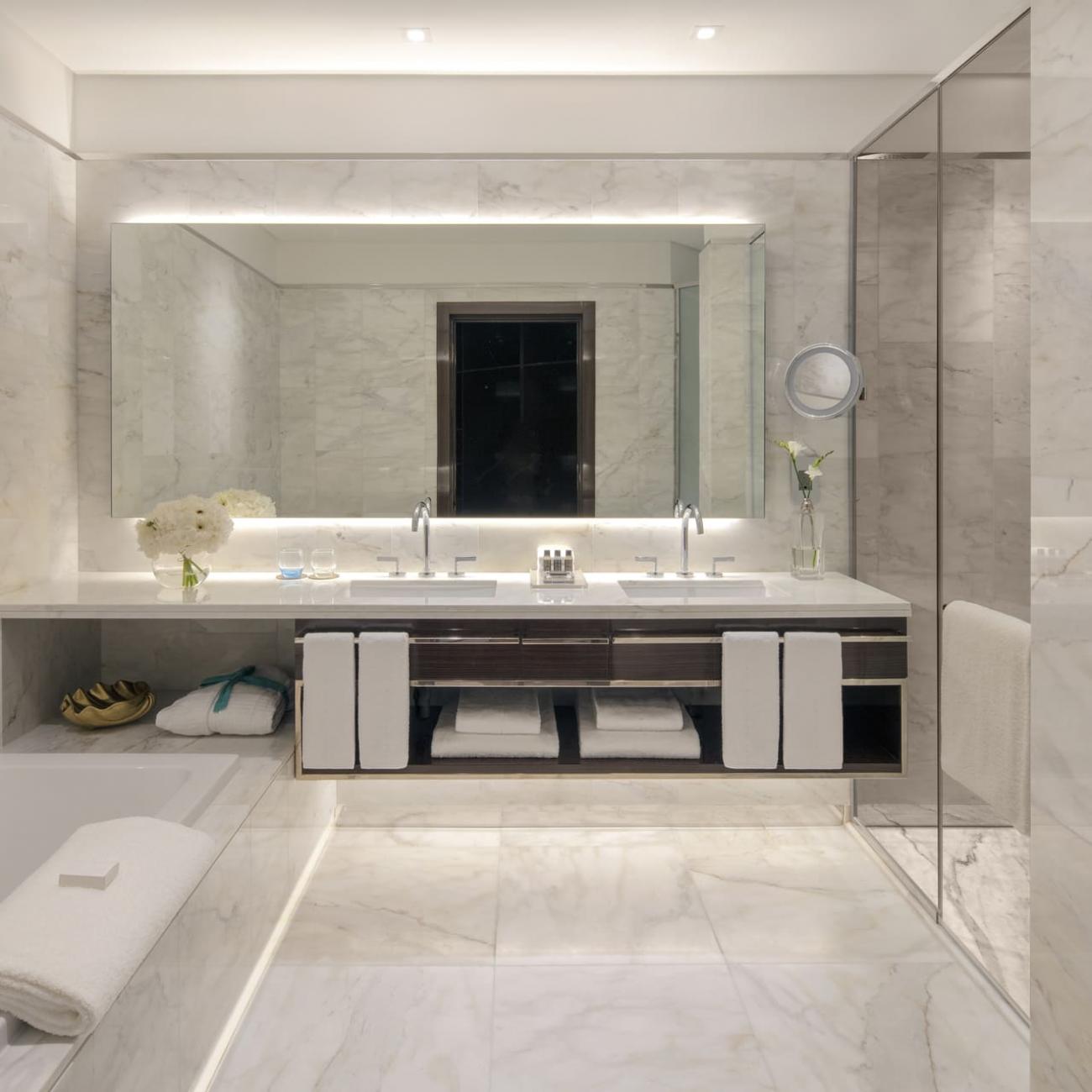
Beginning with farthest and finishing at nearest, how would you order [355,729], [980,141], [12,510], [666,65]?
[666,65] → [12,510] → [355,729] → [980,141]

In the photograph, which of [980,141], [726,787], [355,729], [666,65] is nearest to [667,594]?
[726,787]

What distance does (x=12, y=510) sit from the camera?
2.85m

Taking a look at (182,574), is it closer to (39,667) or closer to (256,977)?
(39,667)

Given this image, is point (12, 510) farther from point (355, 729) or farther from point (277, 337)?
point (355, 729)

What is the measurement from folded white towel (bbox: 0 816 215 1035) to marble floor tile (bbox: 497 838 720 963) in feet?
3.50

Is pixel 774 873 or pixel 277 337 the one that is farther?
pixel 277 337

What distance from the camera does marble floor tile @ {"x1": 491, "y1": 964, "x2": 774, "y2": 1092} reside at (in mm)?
1922

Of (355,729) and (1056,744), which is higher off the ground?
(1056,744)

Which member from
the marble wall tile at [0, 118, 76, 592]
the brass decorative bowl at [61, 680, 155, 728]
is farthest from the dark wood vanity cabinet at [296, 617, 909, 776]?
the marble wall tile at [0, 118, 76, 592]

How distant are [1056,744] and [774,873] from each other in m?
1.67

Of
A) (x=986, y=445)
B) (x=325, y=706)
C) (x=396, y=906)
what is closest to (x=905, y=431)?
(x=986, y=445)

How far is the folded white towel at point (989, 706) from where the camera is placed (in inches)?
74.6

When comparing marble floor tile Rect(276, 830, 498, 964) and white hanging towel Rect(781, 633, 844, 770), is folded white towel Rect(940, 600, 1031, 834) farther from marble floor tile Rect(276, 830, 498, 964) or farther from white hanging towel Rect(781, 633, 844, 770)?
marble floor tile Rect(276, 830, 498, 964)

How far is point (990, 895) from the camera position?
88.4 inches
